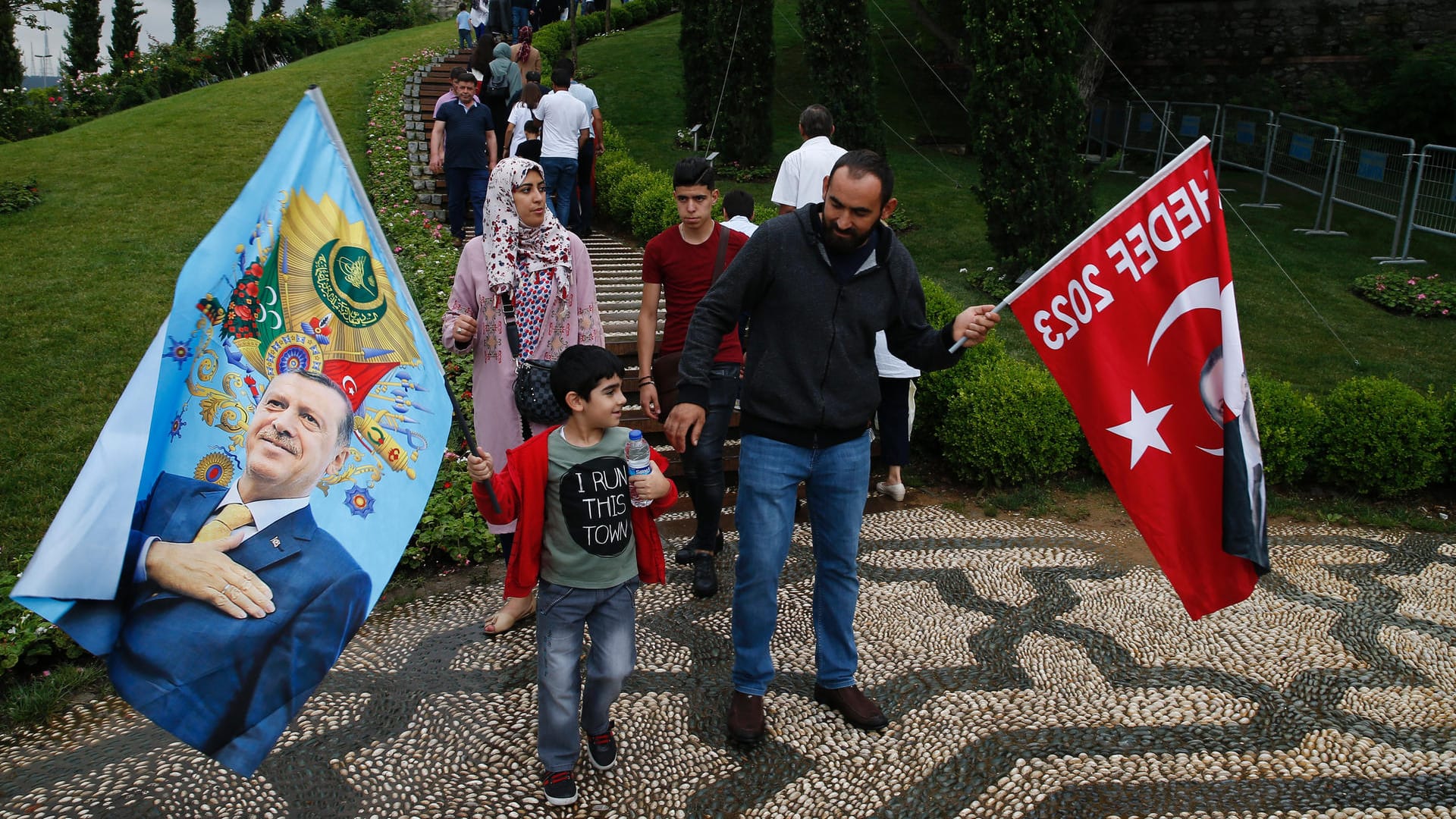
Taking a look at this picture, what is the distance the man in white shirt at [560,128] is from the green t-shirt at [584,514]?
659cm

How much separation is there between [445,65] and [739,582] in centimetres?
1695

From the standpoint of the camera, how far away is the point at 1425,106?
47.9 ft

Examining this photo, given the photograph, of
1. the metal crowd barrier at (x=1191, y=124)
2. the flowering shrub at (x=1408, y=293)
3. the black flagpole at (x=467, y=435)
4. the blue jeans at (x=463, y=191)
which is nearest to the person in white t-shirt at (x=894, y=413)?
the black flagpole at (x=467, y=435)

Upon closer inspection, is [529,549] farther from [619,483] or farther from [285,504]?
[285,504]

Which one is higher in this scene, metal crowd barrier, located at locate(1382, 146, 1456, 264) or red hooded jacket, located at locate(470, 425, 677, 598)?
metal crowd barrier, located at locate(1382, 146, 1456, 264)

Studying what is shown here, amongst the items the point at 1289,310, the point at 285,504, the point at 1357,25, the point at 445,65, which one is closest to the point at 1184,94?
the point at 1357,25

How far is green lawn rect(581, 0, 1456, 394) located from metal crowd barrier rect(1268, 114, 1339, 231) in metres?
0.50

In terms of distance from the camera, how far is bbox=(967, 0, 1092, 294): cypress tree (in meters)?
9.68

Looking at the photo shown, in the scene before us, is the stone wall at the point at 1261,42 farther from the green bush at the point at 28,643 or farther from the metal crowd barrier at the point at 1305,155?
the green bush at the point at 28,643

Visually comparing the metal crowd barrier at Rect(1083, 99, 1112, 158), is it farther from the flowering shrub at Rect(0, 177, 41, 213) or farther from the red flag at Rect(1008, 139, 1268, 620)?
the flowering shrub at Rect(0, 177, 41, 213)

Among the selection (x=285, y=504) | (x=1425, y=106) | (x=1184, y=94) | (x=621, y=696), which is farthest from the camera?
(x=1184, y=94)

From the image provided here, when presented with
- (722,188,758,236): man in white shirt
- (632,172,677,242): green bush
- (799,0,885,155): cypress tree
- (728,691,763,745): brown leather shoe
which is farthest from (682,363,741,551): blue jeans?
(799,0,885,155): cypress tree

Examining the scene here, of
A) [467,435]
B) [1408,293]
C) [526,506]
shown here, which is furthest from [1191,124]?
[467,435]

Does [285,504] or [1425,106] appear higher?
[1425,106]
